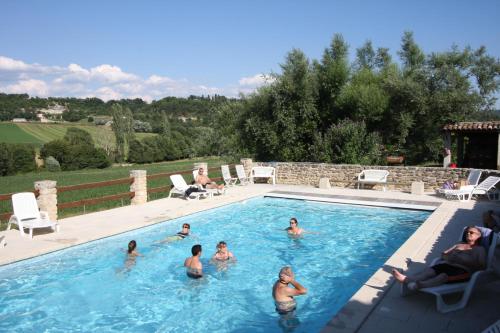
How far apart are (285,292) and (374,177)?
34.5ft

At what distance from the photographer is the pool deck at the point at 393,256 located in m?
4.31

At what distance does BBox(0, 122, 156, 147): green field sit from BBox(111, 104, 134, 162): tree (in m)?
1.10

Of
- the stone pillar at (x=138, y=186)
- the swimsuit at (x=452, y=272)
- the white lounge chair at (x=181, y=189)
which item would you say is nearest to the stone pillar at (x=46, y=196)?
the stone pillar at (x=138, y=186)

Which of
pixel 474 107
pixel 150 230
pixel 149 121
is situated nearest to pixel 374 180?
pixel 474 107

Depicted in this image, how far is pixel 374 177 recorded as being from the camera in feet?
49.1

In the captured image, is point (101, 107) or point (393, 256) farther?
point (101, 107)

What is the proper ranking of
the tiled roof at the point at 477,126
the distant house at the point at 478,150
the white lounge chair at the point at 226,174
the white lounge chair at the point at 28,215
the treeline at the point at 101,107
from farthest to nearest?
the treeline at the point at 101,107 → the distant house at the point at 478,150 → the tiled roof at the point at 477,126 → the white lounge chair at the point at 226,174 → the white lounge chair at the point at 28,215

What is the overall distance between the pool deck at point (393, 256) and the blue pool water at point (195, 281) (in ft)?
1.78

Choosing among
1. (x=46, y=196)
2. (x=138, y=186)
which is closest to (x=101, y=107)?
(x=138, y=186)

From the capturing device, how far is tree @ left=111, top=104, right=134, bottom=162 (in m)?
62.0

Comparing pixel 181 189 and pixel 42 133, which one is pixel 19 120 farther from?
pixel 181 189

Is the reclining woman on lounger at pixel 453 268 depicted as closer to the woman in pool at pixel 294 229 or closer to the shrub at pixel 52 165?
the woman in pool at pixel 294 229

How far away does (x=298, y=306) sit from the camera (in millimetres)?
5766

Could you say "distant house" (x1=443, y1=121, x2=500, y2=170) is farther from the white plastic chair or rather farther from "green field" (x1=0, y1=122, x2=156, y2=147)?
"green field" (x1=0, y1=122, x2=156, y2=147)
